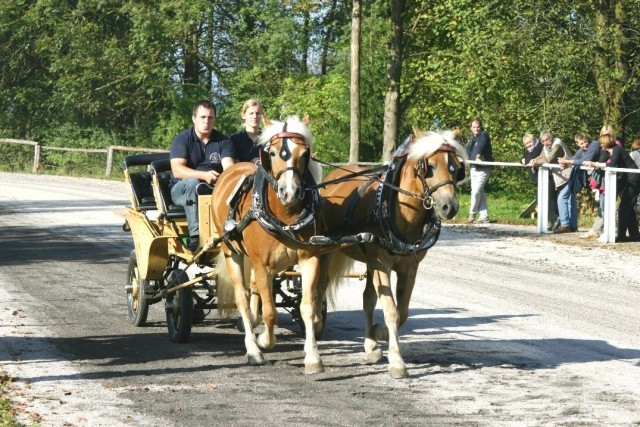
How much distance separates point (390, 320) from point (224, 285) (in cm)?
167

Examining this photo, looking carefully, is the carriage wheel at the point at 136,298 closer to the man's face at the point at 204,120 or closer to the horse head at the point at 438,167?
the man's face at the point at 204,120

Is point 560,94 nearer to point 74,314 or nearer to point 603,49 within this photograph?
point 603,49

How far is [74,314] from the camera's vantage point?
37.3 ft

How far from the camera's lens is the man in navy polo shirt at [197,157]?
10.2 meters

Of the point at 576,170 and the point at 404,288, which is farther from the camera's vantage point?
the point at 576,170

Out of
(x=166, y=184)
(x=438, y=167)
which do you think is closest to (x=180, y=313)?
(x=166, y=184)

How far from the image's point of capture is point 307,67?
4500cm

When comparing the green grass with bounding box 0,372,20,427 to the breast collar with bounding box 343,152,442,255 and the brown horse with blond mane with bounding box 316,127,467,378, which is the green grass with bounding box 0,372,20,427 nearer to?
the brown horse with blond mane with bounding box 316,127,467,378

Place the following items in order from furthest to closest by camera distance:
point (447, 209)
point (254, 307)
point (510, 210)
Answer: point (510, 210) < point (254, 307) < point (447, 209)

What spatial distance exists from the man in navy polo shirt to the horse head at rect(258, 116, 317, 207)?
1.57 meters

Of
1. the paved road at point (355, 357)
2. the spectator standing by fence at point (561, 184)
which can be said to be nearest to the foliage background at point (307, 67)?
the spectator standing by fence at point (561, 184)

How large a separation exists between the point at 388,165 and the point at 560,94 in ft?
63.6

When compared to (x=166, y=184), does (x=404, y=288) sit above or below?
below

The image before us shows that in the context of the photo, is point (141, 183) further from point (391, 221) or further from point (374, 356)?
point (391, 221)
